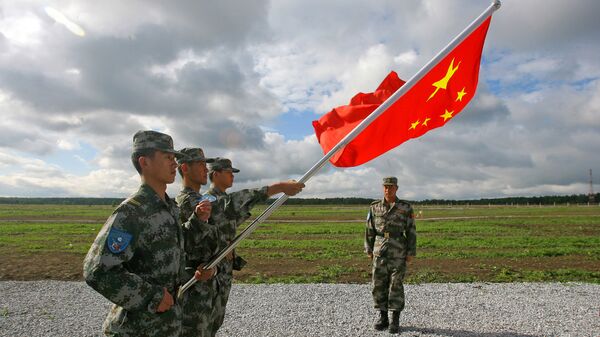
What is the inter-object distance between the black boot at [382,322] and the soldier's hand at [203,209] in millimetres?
4357

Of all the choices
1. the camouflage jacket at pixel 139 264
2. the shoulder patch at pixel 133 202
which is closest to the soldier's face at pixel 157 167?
the camouflage jacket at pixel 139 264

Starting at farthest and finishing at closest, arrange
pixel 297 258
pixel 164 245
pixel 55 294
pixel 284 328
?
pixel 297 258, pixel 55 294, pixel 284 328, pixel 164 245

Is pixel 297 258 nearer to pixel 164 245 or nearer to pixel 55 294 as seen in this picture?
pixel 55 294

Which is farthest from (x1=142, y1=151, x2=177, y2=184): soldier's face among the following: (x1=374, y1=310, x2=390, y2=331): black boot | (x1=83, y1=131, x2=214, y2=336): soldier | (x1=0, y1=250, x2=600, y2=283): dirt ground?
(x1=0, y1=250, x2=600, y2=283): dirt ground

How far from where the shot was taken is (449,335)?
6.50m

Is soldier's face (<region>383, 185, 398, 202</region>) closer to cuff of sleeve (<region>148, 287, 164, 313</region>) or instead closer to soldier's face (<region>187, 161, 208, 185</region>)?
soldier's face (<region>187, 161, 208, 185</region>)

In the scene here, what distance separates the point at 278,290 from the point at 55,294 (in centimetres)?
532

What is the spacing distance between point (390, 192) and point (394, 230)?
69 centimetres

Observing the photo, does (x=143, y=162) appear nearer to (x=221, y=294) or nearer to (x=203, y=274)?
(x=203, y=274)

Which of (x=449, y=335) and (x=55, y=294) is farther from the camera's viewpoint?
(x=55, y=294)

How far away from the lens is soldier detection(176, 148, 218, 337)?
13.2 feet

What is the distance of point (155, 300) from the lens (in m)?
2.71

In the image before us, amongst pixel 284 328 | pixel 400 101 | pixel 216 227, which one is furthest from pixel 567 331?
pixel 216 227

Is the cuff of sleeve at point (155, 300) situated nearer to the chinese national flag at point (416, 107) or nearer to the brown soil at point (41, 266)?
the chinese national flag at point (416, 107)
